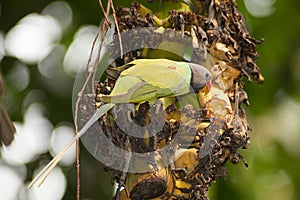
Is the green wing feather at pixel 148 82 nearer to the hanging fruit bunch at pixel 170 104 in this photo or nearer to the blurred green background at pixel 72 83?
the hanging fruit bunch at pixel 170 104

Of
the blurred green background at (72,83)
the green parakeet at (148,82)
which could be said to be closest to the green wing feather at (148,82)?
the green parakeet at (148,82)

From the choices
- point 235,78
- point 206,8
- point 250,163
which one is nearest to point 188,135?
point 235,78

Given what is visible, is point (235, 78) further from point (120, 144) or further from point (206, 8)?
point (120, 144)

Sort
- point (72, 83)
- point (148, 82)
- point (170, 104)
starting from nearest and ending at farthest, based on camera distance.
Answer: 1. point (148, 82)
2. point (170, 104)
3. point (72, 83)

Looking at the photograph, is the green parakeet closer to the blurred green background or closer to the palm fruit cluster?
the palm fruit cluster

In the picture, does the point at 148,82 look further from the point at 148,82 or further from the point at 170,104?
the point at 170,104

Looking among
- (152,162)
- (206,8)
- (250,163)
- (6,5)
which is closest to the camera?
→ (152,162)

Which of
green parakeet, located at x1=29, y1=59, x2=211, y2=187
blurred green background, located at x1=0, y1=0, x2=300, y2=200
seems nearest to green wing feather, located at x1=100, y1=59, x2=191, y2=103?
green parakeet, located at x1=29, y1=59, x2=211, y2=187

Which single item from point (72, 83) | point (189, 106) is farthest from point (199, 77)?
point (72, 83)
